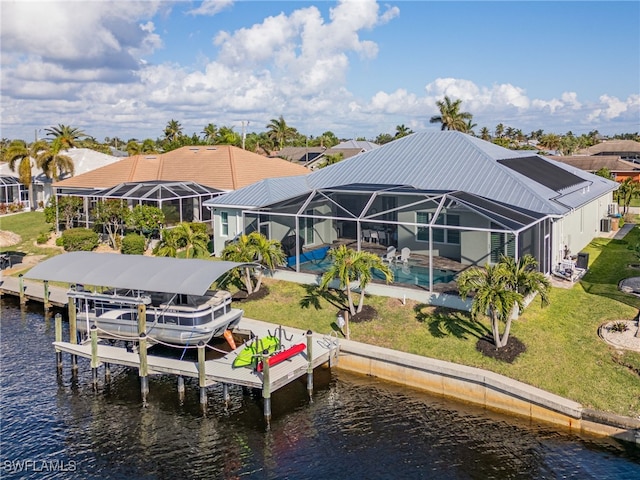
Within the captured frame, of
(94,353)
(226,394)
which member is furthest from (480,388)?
(94,353)

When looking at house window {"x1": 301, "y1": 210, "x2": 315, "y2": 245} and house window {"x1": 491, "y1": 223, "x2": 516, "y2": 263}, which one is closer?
house window {"x1": 491, "y1": 223, "x2": 516, "y2": 263}

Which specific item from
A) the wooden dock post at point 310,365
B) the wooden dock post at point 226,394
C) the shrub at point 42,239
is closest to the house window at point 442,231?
the wooden dock post at point 310,365

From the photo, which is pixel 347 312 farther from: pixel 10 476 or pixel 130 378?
pixel 10 476

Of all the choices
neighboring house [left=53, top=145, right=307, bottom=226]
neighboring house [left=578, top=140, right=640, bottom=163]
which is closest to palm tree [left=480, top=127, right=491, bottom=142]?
neighboring house [left=578, top=140, right=640, bottom=163]

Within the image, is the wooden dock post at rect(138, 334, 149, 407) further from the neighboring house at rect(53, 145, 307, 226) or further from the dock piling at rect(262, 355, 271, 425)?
the neighboring house at rect(53, 145, 307, 226)

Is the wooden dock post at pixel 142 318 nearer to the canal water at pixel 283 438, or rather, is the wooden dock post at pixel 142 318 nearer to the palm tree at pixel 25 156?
the canal water at pixel 283 438

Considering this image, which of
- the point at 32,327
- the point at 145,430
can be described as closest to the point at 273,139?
the point at 32,327

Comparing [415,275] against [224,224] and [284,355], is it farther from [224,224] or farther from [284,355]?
[224,224]
